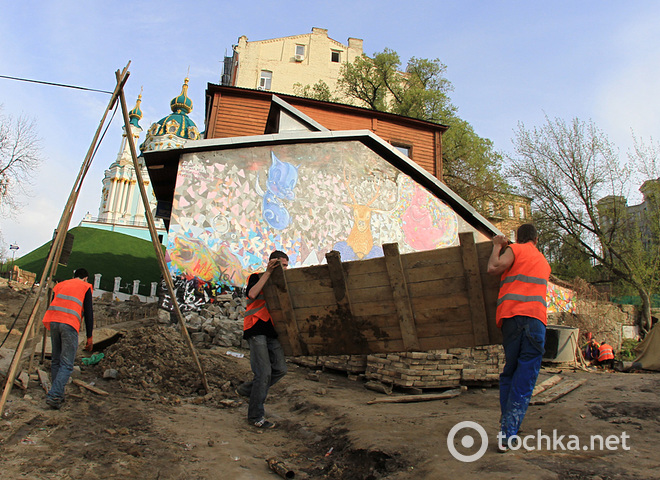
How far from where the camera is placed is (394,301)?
4371 mm

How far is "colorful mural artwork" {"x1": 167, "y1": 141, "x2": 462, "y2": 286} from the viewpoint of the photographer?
1297cm

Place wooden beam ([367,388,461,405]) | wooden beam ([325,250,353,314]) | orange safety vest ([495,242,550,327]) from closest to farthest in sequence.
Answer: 1. orange safety vest ([495,242,550,327])
2. wooden beam ([325,250,353,314])
3. wooden beam ([367,388,461,405])

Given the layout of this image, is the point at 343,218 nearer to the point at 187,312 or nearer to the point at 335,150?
the point at 335,150

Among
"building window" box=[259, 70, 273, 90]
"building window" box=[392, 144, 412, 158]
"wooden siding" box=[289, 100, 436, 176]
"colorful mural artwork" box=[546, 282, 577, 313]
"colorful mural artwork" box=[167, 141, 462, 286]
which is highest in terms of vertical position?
"building window" box=[259, 70, 273, 90]

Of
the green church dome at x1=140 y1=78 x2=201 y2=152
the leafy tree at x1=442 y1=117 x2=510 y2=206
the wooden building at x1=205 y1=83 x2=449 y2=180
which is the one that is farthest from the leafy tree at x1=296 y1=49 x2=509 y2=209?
the green church dome at x1=140 y1=78 x2=201 y2=152

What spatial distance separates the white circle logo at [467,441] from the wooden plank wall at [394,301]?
0.87m

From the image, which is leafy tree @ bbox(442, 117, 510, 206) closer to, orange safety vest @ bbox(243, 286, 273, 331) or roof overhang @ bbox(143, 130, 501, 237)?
roof overhang @ bbox(143, 130, 501, 237)

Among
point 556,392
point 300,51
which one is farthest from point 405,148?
point 300,51

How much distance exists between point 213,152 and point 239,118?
6414 mm

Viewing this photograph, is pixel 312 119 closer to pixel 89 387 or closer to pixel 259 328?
pixel 89 387

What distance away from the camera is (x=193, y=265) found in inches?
497

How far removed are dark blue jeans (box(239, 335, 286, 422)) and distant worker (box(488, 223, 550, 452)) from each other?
8.47 feet

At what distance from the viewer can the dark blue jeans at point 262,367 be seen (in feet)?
16.9

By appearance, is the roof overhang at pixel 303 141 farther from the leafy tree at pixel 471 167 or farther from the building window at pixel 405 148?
the leafy tree at pixel 471 167
